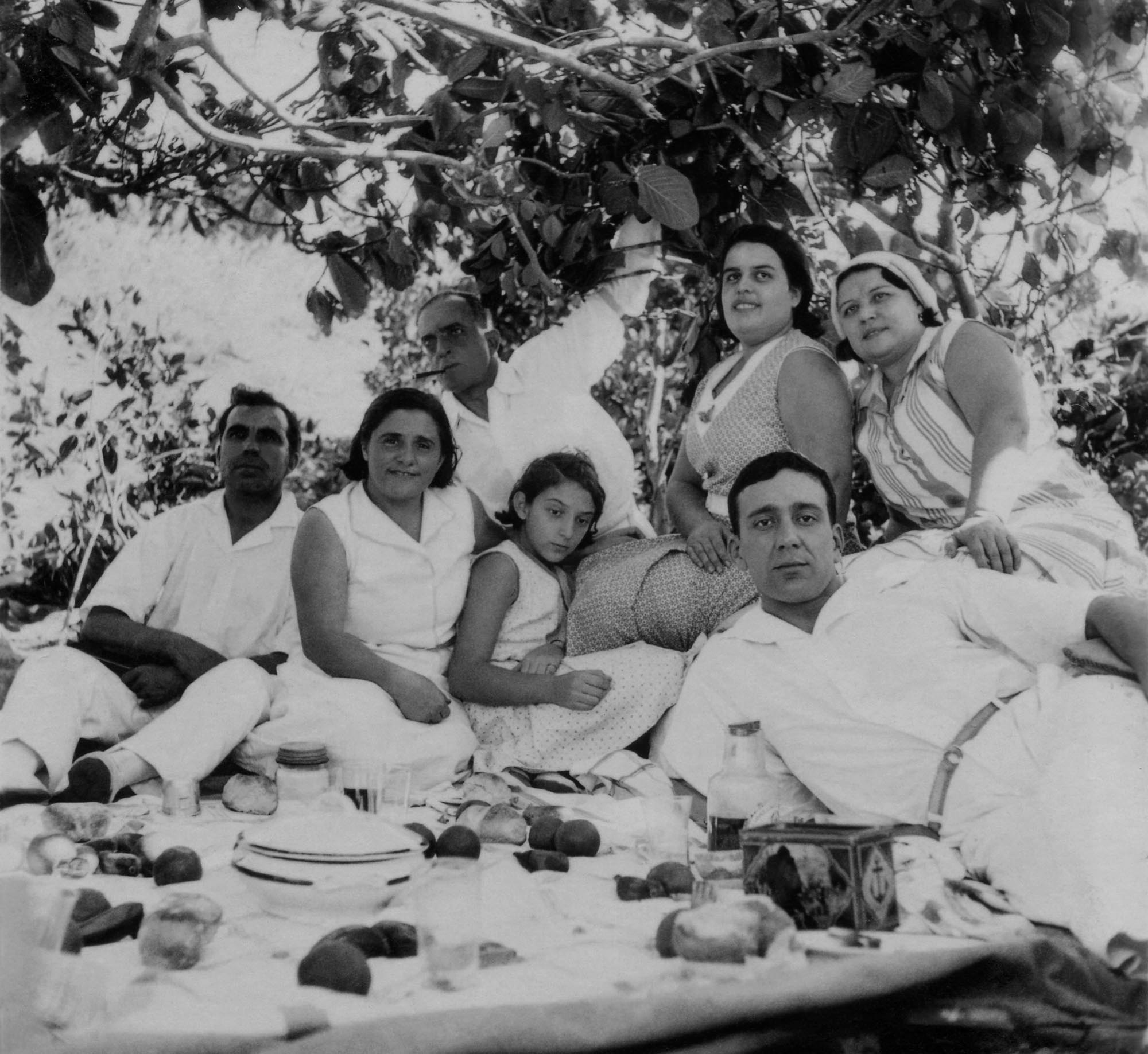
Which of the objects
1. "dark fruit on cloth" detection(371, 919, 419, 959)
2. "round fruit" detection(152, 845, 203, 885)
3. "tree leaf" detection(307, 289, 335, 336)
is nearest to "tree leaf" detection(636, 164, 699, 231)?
"tree leaf" detection(307, 289, 335, 336)

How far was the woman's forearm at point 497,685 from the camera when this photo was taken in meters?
3.49

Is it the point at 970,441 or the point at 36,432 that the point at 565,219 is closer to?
the point at 970,441

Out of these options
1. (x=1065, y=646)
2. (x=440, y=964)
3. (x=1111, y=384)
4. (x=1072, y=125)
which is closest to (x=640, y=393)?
(x=1111, y=384)

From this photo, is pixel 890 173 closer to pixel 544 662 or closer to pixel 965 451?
pixel 965 451

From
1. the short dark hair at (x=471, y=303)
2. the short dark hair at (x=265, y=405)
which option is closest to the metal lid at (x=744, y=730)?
the short dark hair at (x=265, y=405)

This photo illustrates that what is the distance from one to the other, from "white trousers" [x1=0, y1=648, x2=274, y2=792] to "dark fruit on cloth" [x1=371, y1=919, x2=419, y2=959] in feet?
4.98

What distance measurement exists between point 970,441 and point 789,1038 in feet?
6.59

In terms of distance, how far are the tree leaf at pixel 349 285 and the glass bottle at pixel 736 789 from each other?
6.74ft

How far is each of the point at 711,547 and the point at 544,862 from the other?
4.66 ft

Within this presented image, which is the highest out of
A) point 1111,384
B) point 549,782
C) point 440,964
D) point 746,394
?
point 1111,384

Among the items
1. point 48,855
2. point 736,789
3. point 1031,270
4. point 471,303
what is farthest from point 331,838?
point 1031,270

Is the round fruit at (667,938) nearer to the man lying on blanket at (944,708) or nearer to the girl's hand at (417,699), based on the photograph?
the man lying on blanket at (944,708)

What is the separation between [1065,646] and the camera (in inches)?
96.6

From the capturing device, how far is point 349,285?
3820mm
